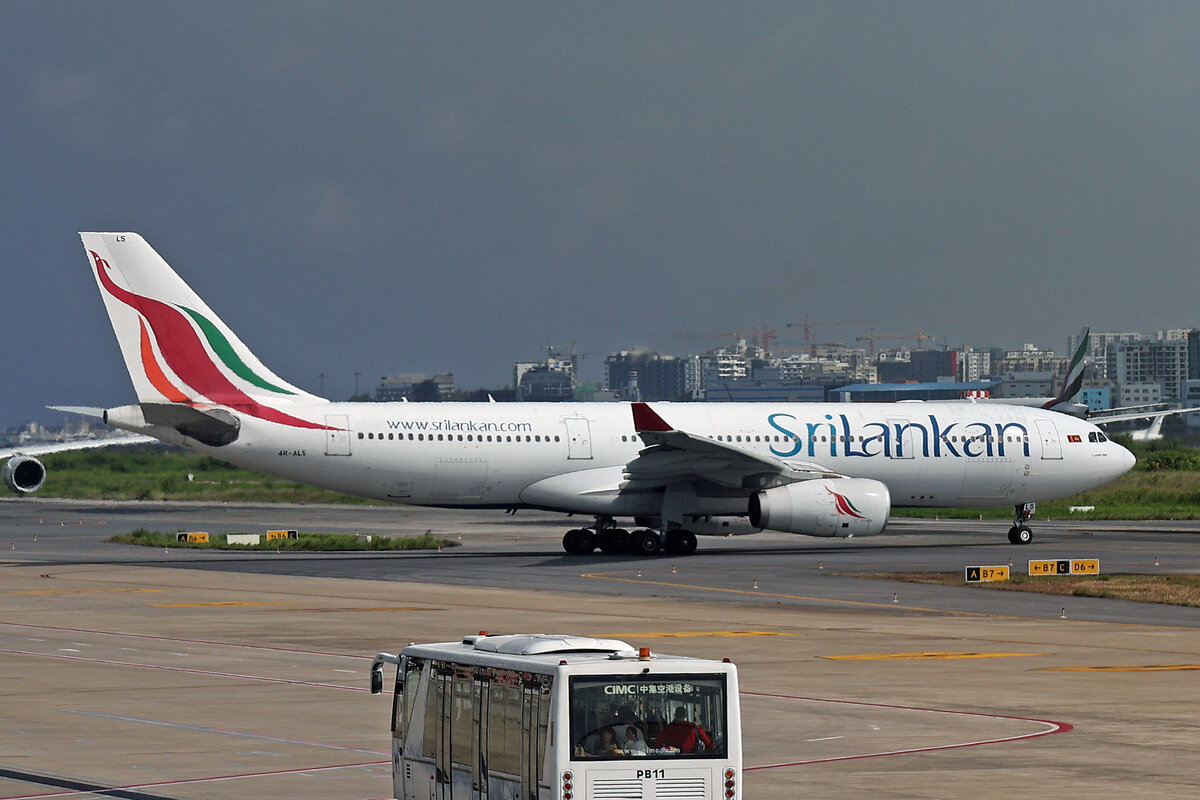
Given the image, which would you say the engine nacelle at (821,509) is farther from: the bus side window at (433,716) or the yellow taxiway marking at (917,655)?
the bus side window at (433,716)

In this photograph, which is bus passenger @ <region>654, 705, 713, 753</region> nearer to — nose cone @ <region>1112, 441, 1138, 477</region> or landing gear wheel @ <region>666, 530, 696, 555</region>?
landing gear wheel @ <region>666, 530, 696, 555</region>

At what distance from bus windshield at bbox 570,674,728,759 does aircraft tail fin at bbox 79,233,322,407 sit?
112 feet

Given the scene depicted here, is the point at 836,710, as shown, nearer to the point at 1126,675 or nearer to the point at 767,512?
the point at 1126,675

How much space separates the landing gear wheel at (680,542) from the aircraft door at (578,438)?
10.7 feet

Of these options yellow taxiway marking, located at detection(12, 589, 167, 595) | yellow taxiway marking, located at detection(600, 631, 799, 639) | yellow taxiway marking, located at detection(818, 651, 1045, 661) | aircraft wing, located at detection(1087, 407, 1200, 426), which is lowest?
yellow taxiway marking, located at detection(818, 651, 1045, 661)

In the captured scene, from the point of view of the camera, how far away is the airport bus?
12.6 m

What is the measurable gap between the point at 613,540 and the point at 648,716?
3690 cm

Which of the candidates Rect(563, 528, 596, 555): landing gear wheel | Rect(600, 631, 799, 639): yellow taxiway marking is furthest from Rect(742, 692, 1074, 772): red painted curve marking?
Rect(563, 528, 596, 555): landing gear wheel

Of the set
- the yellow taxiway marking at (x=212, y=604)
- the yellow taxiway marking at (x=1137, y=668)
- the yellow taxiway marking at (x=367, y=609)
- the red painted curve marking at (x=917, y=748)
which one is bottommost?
the red painted curve marking at (x=917, y=748)

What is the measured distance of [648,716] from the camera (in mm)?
13141

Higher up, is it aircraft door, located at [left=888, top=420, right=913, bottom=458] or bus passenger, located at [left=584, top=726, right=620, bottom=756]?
aircraft door, located at [left=888, top=420, right=913, bottom=458]

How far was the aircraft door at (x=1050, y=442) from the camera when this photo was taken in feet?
177

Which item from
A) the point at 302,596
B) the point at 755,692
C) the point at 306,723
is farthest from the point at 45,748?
the point at 302,596

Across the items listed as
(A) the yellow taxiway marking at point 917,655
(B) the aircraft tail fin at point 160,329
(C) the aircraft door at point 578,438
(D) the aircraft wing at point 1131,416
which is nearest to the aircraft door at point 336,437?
(B) the aircraft tail fin at point 160,329
